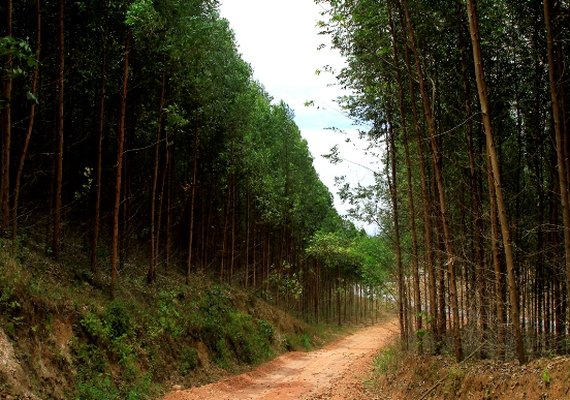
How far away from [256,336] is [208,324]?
432 centimetres

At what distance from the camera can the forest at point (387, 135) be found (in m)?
9.59

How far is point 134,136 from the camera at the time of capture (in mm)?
16531

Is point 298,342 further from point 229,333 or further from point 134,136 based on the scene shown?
point 134,136

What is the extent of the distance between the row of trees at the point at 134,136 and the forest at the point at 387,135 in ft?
0.27

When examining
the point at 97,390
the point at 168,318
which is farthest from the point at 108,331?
the point at 168,318

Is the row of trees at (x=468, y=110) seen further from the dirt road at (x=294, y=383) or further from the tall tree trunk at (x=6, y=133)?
the tall tree trunk at (x=6, y=133)

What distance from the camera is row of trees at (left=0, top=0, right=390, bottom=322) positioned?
37.1 ft

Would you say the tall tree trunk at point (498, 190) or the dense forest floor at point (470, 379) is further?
the tall tree trunk at point (498, 190)

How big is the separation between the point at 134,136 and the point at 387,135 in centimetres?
875

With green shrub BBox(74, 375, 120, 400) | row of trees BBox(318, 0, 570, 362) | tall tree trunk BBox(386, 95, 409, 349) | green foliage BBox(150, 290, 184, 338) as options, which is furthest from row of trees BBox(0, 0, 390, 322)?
tall tree trunk BBox(386, 95, 409, 349)

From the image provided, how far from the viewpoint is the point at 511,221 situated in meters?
13.1

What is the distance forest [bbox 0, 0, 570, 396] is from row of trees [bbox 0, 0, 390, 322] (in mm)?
82

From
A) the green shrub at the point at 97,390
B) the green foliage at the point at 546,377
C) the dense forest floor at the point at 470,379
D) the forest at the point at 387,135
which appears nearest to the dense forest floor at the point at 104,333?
the green shrub at the point at 97,390

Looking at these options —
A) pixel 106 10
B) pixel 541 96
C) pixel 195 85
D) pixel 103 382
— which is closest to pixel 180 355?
pixel 103 382
